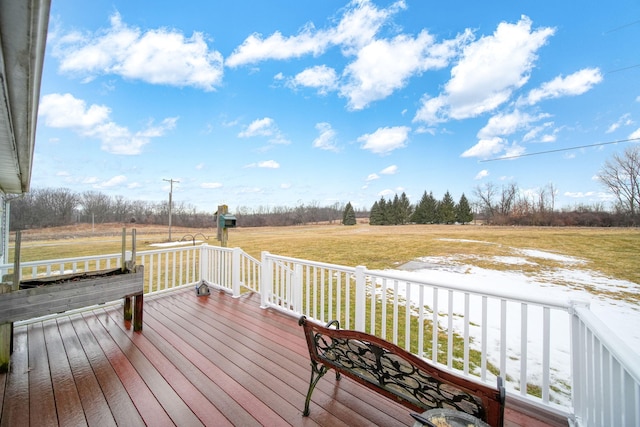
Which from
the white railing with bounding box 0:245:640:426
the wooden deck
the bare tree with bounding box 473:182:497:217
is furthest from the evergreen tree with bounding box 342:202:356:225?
the wooden deck

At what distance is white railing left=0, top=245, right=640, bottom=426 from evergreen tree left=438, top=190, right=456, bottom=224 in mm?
29826

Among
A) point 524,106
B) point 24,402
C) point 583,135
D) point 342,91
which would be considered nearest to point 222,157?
point 342,91

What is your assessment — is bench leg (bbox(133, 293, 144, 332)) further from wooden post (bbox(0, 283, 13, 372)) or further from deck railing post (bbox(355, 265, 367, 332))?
deck railing post (bbox(355, 265, 367, 332))

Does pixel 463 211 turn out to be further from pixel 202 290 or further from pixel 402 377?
pixel 402 377

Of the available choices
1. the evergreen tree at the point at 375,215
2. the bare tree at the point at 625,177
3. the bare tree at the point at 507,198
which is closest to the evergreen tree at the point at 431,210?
the evergreen tree at the point at 375,215

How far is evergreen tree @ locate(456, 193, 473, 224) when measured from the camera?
33219 mm

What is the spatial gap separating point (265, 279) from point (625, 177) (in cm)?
1991

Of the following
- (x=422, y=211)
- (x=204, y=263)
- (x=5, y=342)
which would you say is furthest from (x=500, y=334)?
(x=422, y=211)

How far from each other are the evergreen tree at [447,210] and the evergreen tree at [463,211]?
605 mm

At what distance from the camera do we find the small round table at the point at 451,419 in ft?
3.48

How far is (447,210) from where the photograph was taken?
1346 inches

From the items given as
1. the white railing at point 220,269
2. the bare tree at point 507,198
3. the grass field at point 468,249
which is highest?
the bare tree at point 507,198

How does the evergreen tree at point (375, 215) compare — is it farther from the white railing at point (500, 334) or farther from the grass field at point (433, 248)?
the white railing at point (500, 334)

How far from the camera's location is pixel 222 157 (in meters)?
17.0
